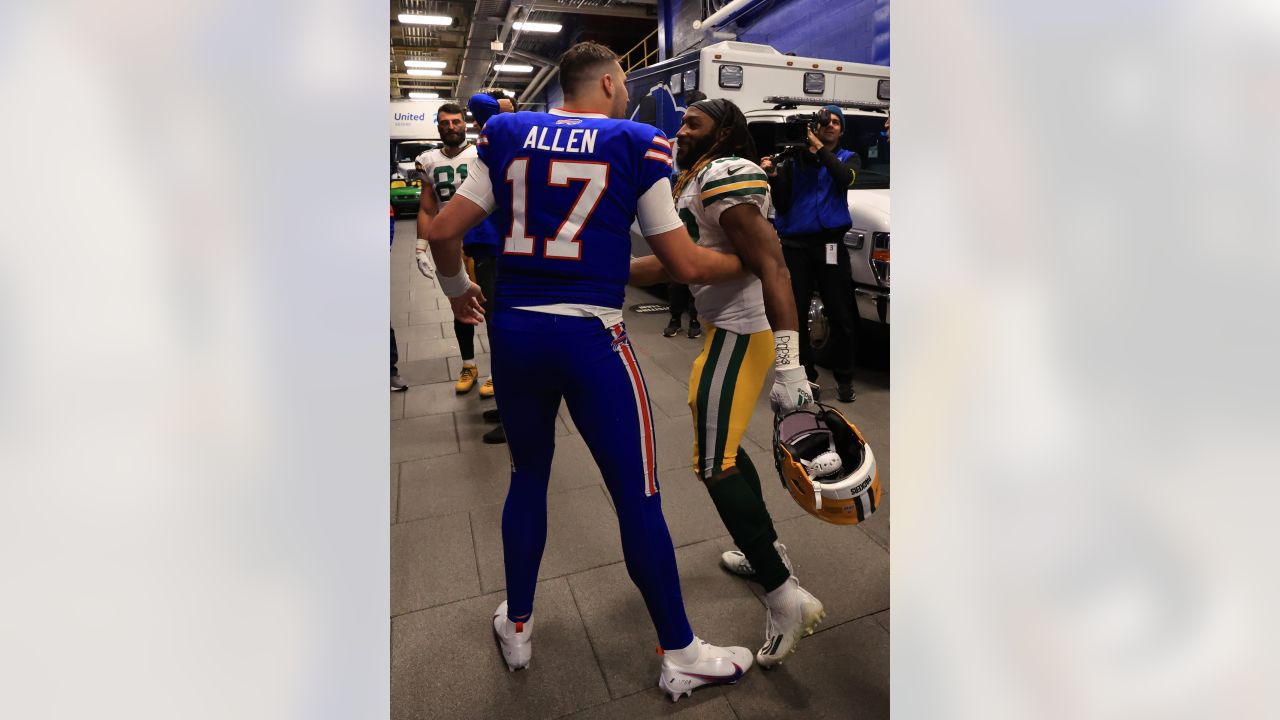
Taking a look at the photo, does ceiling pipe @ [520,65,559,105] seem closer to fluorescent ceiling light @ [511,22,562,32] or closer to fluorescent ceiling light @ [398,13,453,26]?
fluorescent ceiling light @ [511,22,562,32]

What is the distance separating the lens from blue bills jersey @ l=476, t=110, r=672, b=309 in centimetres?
166

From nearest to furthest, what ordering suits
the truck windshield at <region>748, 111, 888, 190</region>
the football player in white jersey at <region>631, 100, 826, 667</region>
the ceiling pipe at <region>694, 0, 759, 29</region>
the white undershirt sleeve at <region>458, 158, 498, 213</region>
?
1. the white undershirt sleeve at <region>458, 158, 498, 213</region>
2. the football player in white jersey at <region>631, 100, 826, 667</region>
3. the truck windshield at <region>748, 111, 888, 190</region>
4. the ceiling pipe at <region>694, 0, 759, 29</region>

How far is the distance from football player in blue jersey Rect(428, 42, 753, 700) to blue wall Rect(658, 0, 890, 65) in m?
8.52

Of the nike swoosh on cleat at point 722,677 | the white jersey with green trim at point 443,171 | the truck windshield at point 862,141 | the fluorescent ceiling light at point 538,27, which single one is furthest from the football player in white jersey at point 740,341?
the fluorescent ceiling light at point 538,27

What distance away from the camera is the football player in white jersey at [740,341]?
6.27ft

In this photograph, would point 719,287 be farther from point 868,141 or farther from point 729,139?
point 868,141

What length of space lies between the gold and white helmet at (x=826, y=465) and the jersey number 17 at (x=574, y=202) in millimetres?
740

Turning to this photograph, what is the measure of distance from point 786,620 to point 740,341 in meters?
0.85

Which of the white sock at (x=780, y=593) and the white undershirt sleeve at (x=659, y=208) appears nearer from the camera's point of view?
the white undershirt sleeve at (x=659, y=208)

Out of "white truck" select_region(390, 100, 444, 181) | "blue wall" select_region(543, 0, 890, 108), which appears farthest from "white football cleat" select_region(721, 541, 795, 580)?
"white truck" select_region(390, 100, 444, 181)

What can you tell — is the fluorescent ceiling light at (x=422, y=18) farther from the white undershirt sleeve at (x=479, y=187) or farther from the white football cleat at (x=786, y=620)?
the white football cleat at (x=786, y=620)
